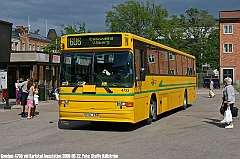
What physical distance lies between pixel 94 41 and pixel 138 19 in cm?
6104


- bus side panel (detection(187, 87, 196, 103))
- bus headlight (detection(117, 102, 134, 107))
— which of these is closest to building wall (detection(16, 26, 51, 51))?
bus side panel (detection(187, 87, 196, 103))

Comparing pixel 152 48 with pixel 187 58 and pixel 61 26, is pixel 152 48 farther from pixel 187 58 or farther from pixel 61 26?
pixel 61 26

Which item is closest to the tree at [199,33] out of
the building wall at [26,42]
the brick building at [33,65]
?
the building wall at [26,42]

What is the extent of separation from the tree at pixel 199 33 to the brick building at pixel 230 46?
12.9 meters

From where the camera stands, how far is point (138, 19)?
72.6 metres

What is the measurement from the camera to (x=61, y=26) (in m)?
63.3

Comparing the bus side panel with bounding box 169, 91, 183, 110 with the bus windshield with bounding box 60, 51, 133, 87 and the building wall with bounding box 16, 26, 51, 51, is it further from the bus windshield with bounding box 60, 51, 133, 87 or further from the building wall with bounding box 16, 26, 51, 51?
the building wall with bounding box 16, 26, 51, 51

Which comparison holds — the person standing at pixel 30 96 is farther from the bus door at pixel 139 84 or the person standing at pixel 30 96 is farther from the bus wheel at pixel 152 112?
the bus door at pixel 139 84

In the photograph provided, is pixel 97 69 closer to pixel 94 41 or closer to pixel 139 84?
pixel 94 41

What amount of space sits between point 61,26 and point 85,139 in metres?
54.1

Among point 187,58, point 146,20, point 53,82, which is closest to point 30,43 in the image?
point 146,20

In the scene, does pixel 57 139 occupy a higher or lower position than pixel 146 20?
lower

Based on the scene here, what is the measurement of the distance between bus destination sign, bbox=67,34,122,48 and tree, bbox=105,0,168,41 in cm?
5949

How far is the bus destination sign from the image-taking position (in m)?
12.3
